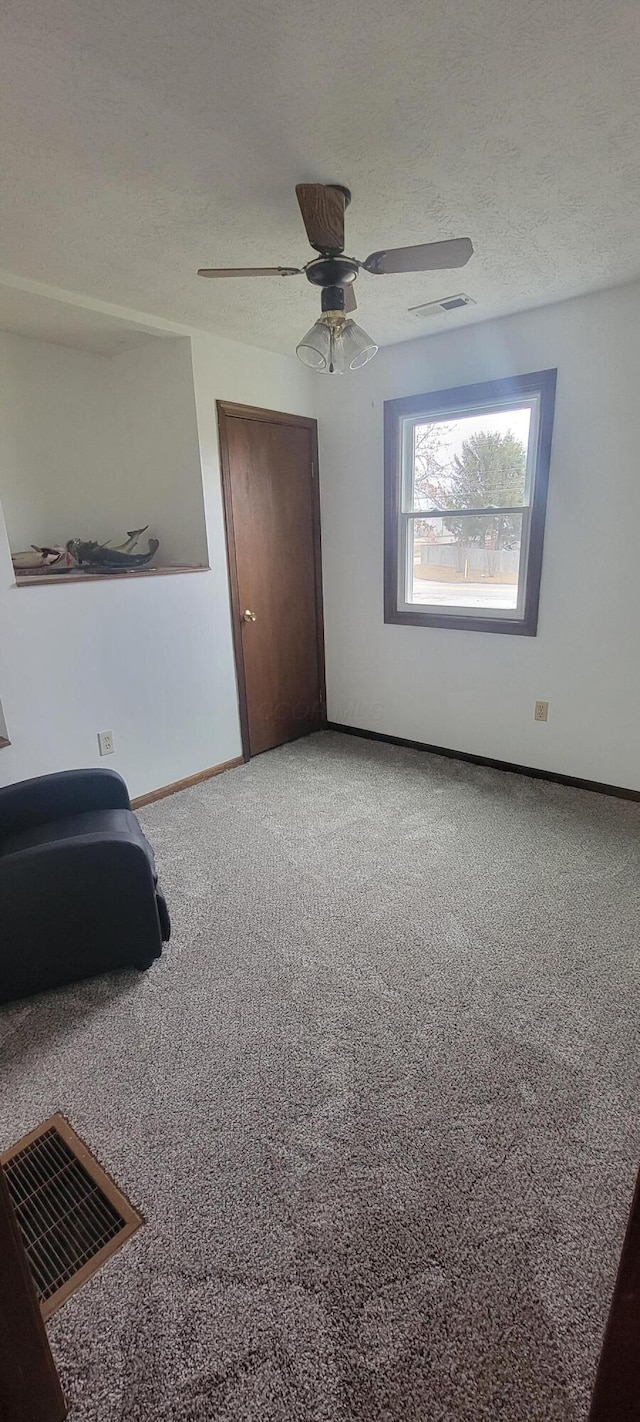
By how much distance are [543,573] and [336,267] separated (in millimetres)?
1815

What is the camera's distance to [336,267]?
2.02 metres

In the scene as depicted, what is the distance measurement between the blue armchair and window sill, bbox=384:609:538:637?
7.48ft

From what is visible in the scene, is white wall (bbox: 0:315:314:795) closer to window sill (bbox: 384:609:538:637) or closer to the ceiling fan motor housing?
window sill (bbox: 384:609:538:637)

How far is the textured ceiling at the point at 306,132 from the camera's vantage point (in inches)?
50.4

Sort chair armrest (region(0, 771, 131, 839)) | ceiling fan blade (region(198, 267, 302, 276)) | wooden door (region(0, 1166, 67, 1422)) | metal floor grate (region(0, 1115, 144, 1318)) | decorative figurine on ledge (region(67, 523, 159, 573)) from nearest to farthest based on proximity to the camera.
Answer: wooden door (region(0, 1166, 67, 1422)) < metal floor grate (region(0, 1115, 144, 1318)) < ceiling fan blade (region(198, 267, 302, 276)) < chair armrest (region(0, 771, 131, 839)) < decorative figurine on ledge (region(67, 523, 159, 573))

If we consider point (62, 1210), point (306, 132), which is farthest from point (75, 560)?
point (62, 1210)

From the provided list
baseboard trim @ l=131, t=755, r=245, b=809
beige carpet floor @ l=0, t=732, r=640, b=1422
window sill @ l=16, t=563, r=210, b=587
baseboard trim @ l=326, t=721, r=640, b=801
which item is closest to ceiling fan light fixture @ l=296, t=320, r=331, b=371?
window sill @ l=16, t=563, r=210, b=587

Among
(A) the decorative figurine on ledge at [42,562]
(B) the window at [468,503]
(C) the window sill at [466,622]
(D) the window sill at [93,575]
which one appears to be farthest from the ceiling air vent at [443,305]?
(A) the decorative figurine on ledge at [42,562]

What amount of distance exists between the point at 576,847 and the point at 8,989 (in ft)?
7.64

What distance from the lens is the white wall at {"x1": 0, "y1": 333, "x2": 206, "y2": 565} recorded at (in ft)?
10.5

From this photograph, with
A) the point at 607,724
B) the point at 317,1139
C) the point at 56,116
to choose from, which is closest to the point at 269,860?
the point at 317,1139

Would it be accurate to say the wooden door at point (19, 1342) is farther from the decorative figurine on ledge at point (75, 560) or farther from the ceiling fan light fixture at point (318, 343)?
the decorative figurine on ledge at point (75, 560)

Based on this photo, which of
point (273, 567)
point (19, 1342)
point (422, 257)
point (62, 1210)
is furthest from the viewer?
point (273, 567)

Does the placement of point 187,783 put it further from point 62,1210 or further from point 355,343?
point 355,343
